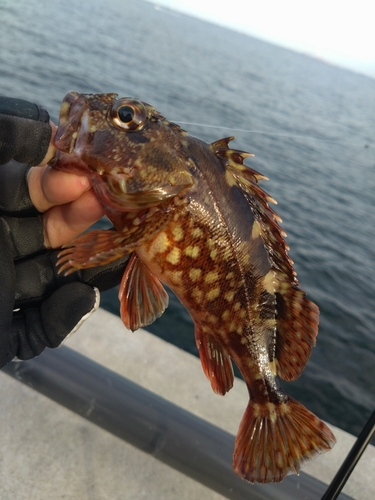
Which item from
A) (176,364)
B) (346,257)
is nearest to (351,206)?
(346,257)

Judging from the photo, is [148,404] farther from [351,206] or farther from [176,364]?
[351,206]

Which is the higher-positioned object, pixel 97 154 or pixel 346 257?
pixel 97 154

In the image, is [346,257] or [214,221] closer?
[214,221]

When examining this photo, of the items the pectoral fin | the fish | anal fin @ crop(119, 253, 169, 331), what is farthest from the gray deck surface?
the pectoral fin

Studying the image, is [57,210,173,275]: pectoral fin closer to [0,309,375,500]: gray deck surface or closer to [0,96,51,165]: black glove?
[0,96,51,165]: black glove

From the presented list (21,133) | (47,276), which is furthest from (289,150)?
(21,133)

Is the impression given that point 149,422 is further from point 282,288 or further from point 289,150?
point 289,150
